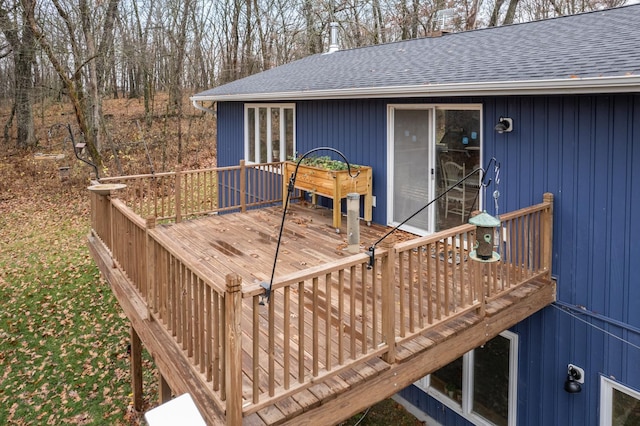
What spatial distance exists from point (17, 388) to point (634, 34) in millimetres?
8456

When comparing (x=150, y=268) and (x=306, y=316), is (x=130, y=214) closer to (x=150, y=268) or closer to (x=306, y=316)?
(x=150, y=268)

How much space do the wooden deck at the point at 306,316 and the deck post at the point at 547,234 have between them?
0.01 metres

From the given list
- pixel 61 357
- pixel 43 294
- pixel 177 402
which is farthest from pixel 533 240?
pixel 43 294

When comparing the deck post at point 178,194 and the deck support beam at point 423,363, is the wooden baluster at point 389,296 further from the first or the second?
the deck post at point 178,194

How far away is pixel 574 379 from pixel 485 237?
2.11 metres

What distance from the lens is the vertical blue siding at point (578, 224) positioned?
414 cm

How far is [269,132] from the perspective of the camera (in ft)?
31.2

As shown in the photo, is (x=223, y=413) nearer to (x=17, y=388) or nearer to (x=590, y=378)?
(x=590, y=378)

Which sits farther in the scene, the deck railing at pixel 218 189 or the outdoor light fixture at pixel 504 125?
the deck railing at pixel 218 189

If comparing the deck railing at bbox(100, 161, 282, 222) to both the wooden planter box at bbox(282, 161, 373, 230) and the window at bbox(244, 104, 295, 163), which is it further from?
the wooden planter box at bbox(282, 161, 373, 230)

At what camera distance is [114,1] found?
1614cm

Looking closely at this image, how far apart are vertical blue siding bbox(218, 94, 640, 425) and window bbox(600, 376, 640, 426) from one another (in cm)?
7

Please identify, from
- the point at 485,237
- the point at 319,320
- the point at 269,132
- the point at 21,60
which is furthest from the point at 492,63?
the point at 21,60

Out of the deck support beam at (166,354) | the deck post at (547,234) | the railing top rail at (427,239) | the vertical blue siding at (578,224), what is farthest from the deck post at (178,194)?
the deck post at (547,234)
